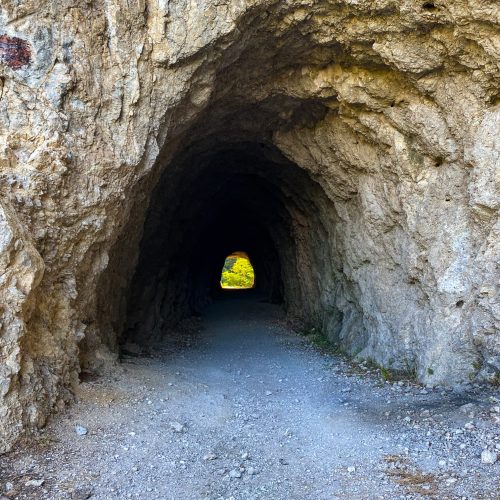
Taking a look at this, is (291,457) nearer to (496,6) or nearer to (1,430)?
(1,430)

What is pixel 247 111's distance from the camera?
29.9ft

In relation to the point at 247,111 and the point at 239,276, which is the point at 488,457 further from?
the point at 239,276

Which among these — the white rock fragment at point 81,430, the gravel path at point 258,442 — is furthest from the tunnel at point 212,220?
the white rock fragment at point 81,430

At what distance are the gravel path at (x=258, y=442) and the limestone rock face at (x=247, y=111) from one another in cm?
48

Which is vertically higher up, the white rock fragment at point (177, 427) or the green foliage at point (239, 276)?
the white rock fragment at point (177, 427)

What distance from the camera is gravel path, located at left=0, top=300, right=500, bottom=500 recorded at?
3928 mm

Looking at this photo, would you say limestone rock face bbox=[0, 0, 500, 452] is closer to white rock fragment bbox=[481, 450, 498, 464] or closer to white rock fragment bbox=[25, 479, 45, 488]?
white rock fragment bbox=[25, 479, 45, 488]

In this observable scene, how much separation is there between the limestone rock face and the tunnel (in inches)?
83.4

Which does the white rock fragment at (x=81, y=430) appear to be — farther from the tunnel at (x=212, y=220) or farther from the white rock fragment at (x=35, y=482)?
the tunnel at (x=212, y=220)

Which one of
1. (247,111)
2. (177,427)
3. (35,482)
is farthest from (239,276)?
(35,482)

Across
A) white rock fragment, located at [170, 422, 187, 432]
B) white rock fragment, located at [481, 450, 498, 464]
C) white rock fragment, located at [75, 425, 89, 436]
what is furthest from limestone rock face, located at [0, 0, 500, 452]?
white rock fragment, located at [481, 450, 498, 464]

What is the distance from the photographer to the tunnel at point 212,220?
11047 millimetres

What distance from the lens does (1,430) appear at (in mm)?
4273

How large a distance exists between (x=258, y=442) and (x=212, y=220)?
13.8 metres
